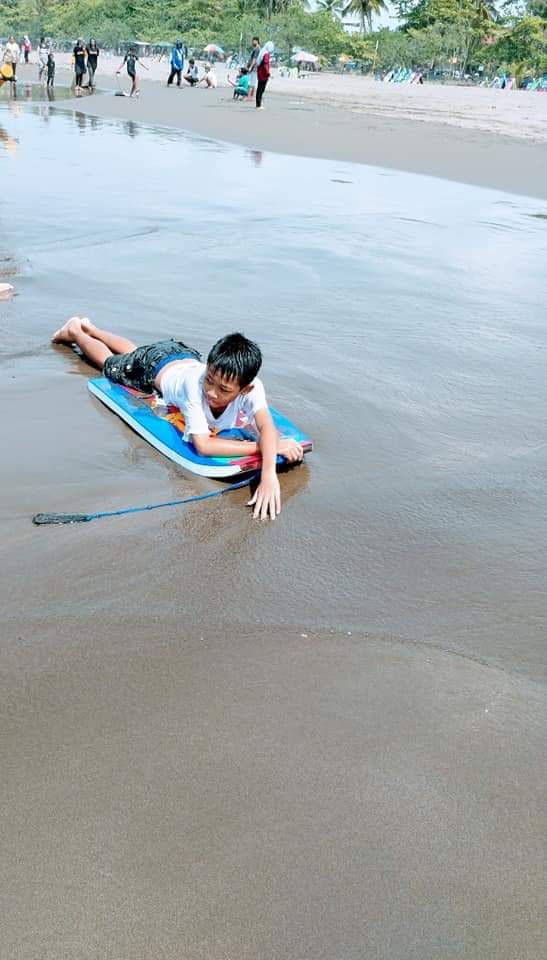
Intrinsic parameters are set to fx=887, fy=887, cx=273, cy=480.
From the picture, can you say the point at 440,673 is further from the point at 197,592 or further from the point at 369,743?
the point at 197,592

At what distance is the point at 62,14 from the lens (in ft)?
256

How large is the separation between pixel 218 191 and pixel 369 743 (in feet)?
35.4

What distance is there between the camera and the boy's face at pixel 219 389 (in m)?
3.98

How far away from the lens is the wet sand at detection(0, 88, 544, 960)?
6.43ft

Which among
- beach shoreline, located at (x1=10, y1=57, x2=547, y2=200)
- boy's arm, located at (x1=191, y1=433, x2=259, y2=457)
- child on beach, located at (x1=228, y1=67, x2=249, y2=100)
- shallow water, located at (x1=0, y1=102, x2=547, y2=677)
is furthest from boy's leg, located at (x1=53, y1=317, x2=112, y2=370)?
child on beach, located at (x1=228, y1=67, x2=249, y2=100)

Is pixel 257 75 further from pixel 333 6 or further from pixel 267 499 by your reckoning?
pixel 333 6

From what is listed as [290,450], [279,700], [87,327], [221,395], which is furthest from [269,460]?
[87,327]

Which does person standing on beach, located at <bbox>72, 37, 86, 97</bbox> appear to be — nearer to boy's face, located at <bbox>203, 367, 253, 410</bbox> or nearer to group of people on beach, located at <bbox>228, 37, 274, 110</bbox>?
group of people on beach, located at <bbox>228, 37, 274, 110</bbox>

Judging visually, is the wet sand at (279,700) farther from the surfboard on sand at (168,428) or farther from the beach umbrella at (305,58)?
the beach umbrella at (305,58)

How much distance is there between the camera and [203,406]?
4.27 m

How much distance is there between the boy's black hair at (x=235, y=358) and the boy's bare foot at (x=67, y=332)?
1931mm

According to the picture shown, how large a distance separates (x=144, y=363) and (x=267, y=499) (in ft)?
4.68

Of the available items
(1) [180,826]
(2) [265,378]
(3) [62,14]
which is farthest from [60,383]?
(3) [62,14]

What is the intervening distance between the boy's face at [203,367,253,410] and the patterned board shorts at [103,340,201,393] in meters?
0.68
